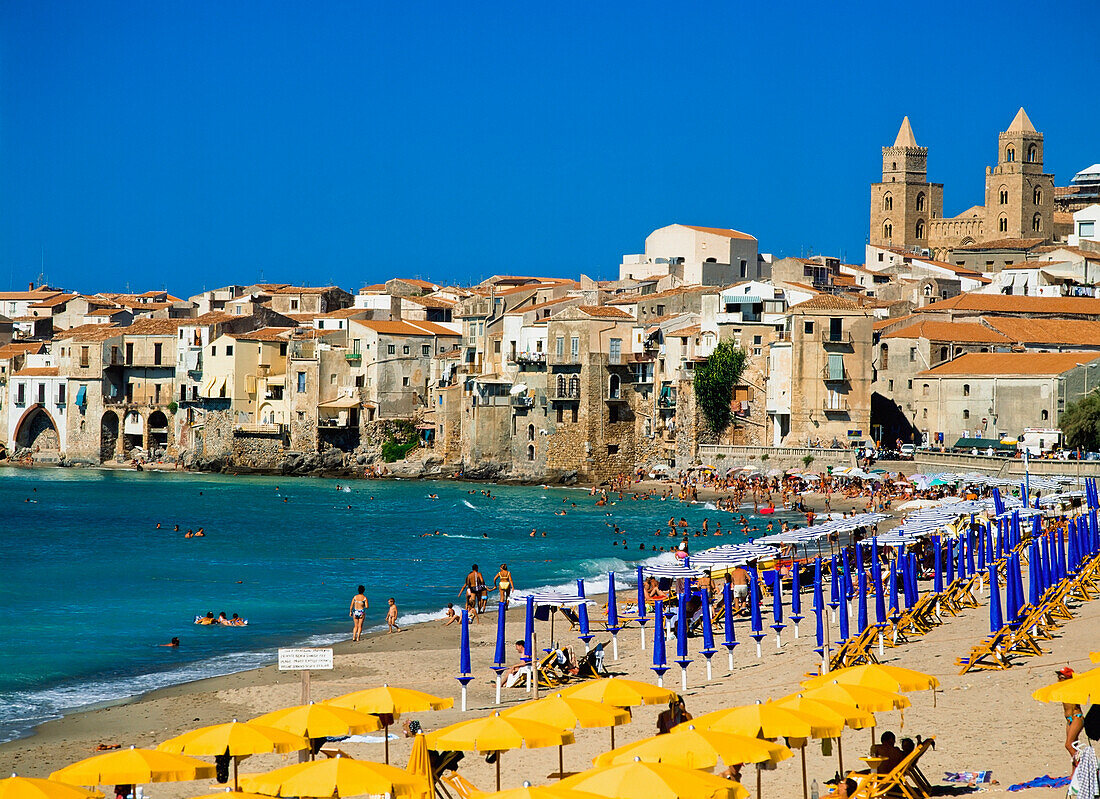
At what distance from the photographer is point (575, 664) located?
20656 millimetres

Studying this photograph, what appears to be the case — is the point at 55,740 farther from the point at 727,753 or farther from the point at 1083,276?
the point at 1083,276

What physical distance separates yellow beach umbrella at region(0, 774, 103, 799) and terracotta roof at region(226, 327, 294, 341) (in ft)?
220

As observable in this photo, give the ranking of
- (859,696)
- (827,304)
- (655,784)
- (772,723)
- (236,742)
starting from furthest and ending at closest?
1. (827,304)
2. (859,696)
3. (236,742)
4. (772,723)
5. (655,784)

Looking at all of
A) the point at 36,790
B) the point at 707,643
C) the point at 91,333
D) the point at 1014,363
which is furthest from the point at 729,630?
the point at 91,333

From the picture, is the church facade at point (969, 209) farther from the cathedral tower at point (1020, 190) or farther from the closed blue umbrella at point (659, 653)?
the closed blue umbrella at point (659, 653)

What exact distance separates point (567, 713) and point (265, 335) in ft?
221

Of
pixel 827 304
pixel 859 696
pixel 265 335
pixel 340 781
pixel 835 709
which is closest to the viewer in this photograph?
pixel 340 781

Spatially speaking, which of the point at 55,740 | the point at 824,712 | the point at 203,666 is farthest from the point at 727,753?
the point at 203,666

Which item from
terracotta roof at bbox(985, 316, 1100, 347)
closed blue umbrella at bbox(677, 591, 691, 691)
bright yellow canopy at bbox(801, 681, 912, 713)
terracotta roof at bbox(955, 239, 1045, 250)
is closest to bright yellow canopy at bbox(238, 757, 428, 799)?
bright yellow canopy at bbox(801, 681, 912, 713)

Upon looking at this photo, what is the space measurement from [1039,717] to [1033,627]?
16.5ft

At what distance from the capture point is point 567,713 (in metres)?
13.1

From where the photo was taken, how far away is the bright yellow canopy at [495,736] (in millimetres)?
12312

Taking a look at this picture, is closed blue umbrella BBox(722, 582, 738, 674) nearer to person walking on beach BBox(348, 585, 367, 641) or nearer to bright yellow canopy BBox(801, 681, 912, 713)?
bright yellow canopy BBox(801, 681, 912, 713)

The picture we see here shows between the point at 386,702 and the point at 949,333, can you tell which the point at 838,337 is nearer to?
the point at 949,333
